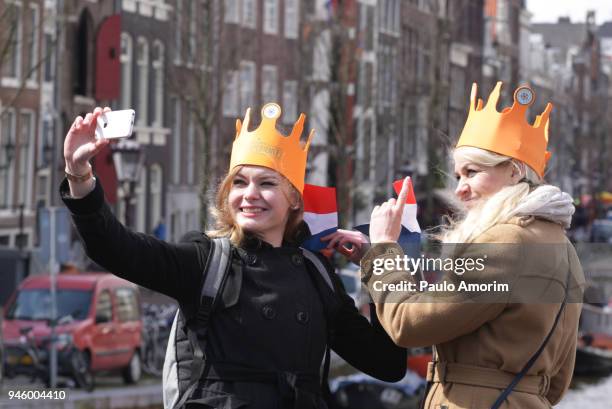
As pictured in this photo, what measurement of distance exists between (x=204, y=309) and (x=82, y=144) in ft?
1.80

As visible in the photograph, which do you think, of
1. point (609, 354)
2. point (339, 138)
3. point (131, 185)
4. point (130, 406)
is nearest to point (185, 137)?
point (339, 138)

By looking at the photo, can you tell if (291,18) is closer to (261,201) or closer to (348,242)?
(348,242)

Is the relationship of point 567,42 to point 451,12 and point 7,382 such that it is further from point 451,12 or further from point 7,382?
point 7,382

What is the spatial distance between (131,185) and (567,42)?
70809mm

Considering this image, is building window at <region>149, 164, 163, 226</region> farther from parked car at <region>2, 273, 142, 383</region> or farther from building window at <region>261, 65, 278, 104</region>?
parked car at <region>2, 273, 142, 383</region>

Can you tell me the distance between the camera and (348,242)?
4.85m

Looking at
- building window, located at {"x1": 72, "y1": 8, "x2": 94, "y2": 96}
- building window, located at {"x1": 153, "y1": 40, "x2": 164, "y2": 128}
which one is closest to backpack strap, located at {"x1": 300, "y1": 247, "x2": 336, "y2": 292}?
building window, located at {"x1": 72, "y1": 8, "x2": 94, "y2": 96}

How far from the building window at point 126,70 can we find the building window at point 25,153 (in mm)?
3912

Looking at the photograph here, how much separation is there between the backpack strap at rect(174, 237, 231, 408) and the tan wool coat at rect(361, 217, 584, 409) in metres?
0.38

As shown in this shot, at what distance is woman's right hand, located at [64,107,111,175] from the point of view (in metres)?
4.10

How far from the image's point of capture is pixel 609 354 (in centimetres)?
2958

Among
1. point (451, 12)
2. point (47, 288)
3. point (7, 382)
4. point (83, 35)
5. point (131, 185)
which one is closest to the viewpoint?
point (7, 382)

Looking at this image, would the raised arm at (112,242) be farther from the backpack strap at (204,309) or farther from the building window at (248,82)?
the building window at (248,82)

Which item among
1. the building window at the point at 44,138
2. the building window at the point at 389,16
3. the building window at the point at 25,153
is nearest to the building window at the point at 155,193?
the building window at the point at 44,138
